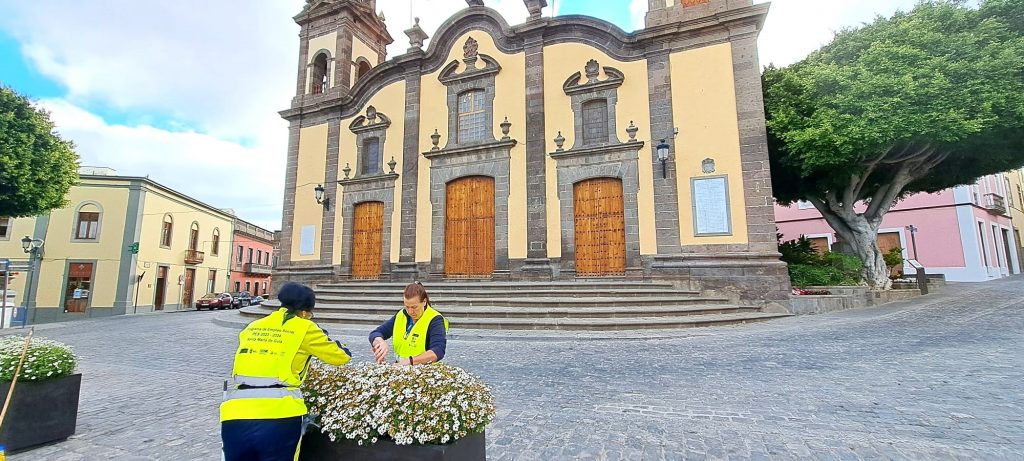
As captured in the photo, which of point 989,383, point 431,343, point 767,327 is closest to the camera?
point 431,343

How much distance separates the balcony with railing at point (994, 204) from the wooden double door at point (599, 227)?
79.4 feet

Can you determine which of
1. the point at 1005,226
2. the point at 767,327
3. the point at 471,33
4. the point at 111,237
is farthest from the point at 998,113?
the point at 111,237

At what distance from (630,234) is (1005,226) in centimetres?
2934

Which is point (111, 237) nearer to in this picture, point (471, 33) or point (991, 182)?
point (471, 33)

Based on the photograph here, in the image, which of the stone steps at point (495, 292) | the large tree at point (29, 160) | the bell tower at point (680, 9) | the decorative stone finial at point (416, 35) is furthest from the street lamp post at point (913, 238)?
the large tree at point (29, 160)

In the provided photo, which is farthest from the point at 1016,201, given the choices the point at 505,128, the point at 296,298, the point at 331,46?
the point at 296,298

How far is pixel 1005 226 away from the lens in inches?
1058

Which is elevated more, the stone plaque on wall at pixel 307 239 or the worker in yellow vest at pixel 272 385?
the stone plaque on wall at pixel 307 239

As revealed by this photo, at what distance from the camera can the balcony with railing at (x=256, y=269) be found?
1463 inches

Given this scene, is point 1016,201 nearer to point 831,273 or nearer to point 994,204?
point 994,204

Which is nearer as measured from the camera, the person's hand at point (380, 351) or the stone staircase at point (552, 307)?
the person's hand at point (380, 351)

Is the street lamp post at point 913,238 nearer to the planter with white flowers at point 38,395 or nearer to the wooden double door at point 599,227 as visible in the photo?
the wooden double door at point 599,227

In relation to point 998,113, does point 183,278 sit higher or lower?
lower

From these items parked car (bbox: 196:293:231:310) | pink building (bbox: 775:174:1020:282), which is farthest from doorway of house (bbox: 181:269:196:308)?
pink building (bbox: 775:174:1020:282)
